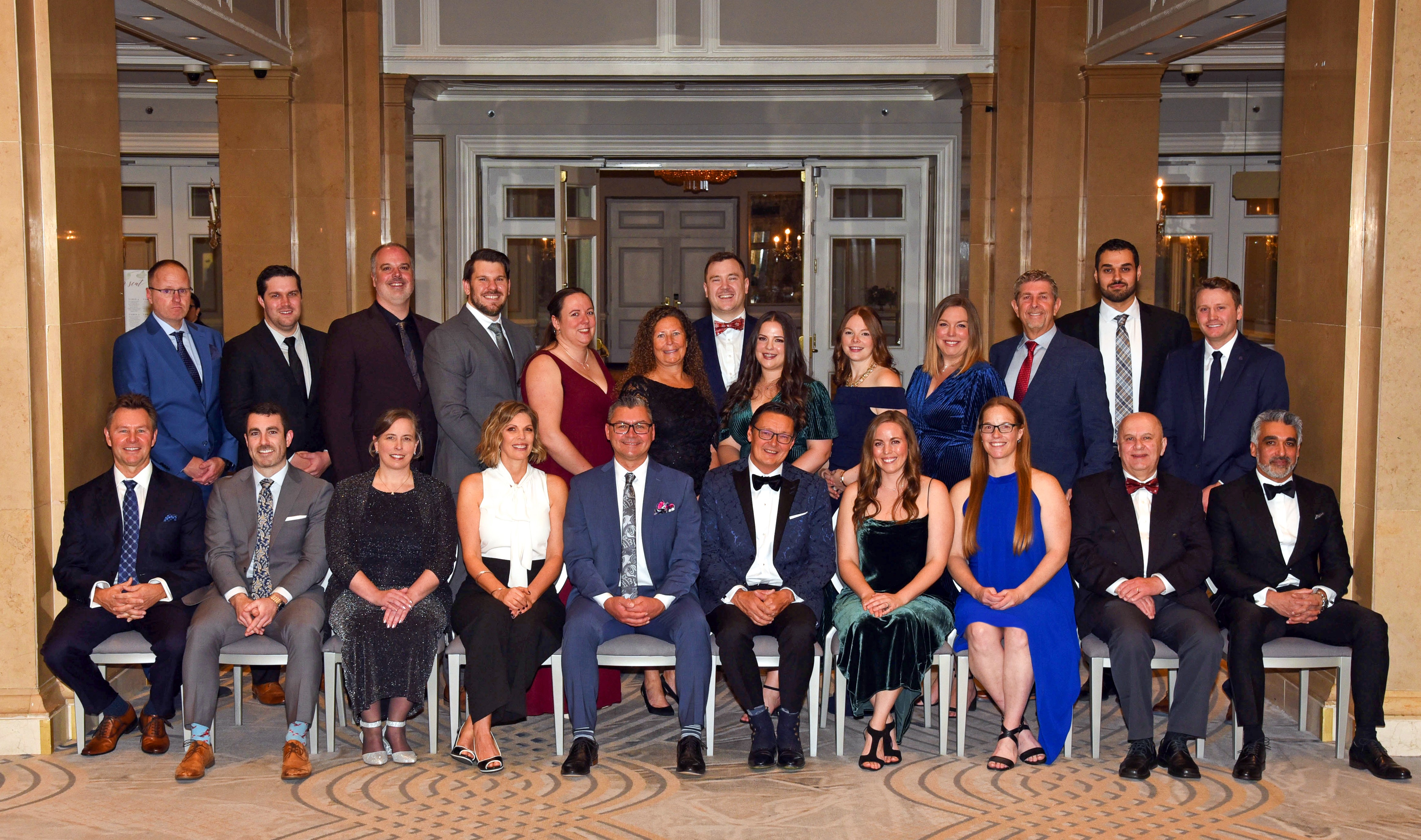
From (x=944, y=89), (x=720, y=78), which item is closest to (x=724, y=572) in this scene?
(x=720, y=78)

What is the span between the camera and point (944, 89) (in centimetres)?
848

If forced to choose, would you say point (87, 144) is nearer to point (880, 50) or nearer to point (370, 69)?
point (370, 69)

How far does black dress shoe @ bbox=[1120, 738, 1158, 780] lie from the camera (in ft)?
13.5

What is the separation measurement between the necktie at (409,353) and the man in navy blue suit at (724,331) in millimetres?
1143

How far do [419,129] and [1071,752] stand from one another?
6490mm

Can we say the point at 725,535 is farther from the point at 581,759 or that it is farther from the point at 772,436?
the point at 581,759

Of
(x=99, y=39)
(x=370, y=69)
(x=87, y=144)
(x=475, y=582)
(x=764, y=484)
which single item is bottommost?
(x=475, y=582)

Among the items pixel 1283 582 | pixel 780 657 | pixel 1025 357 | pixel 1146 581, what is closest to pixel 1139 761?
pixel 1146 581

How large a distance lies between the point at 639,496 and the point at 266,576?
4.53ft

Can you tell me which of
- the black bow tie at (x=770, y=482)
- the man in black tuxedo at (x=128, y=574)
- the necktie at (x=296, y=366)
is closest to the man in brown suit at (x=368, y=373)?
the necktie at (x=296, y=366)

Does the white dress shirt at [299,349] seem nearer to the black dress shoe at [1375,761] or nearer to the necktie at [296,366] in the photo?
the necktie at [296,366]

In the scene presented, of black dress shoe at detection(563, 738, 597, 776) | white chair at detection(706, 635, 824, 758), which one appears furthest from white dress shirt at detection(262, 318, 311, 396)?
white chair at detection(706, 635, 824, 758)

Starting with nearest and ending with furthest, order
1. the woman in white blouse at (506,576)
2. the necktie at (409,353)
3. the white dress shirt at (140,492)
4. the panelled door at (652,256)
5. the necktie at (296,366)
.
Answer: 1. the woman in white blouse at (506,576)
2. the white dress shirt at (140,492)
3. the necktie at (409,353)
4. the necktie at (296,366)
5. the panelled door at (652,256)

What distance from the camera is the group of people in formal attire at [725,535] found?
4.22m
